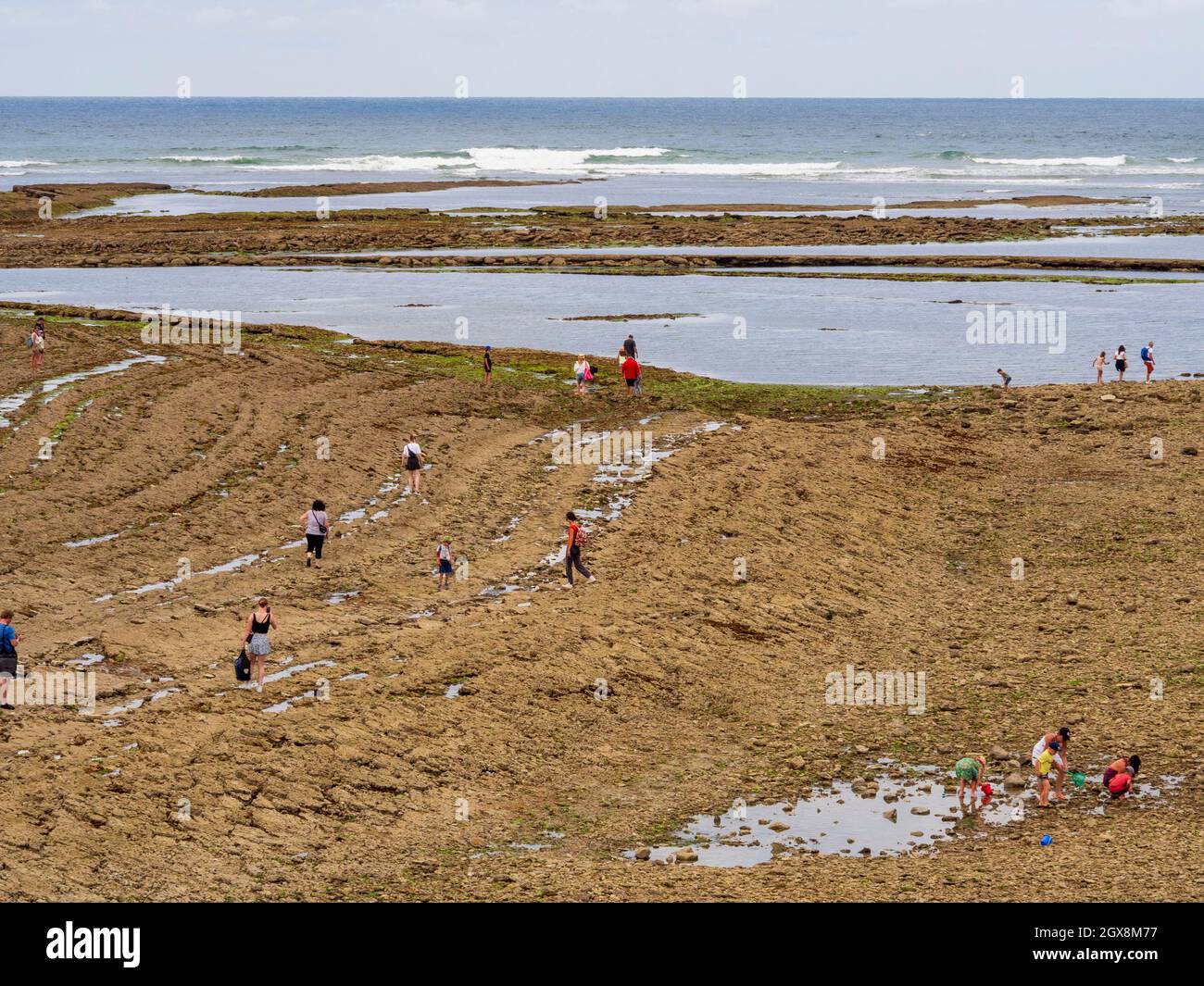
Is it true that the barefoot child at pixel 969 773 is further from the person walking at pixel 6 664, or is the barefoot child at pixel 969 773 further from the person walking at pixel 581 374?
the person walking at pixel 581 374

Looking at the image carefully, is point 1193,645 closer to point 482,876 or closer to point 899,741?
point 899,741

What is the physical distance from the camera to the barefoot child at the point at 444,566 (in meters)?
25.8

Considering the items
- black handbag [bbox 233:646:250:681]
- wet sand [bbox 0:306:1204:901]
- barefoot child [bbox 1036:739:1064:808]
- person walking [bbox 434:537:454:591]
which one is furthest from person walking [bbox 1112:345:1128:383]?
black handbag [bbox 233:646:250:681]

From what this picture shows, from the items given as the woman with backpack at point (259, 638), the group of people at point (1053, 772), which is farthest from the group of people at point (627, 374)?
the group of people at point (1053, 772)

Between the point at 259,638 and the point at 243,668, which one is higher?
the point at 259,638

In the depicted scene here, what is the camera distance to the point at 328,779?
18641 millimetres

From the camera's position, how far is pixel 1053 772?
19.1 metres

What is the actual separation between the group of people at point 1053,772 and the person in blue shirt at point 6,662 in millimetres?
13365

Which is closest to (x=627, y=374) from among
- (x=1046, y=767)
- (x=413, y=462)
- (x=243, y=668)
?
(x=413, y=462)

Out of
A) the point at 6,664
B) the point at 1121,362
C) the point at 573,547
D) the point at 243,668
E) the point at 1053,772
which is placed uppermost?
the point at 1121,362

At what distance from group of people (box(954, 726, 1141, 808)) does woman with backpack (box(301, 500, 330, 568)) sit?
13136mm

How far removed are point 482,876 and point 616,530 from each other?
13.8 meters

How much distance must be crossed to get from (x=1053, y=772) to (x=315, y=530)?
14.2 metres

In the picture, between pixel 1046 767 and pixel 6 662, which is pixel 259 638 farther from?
pixel 1046 767
